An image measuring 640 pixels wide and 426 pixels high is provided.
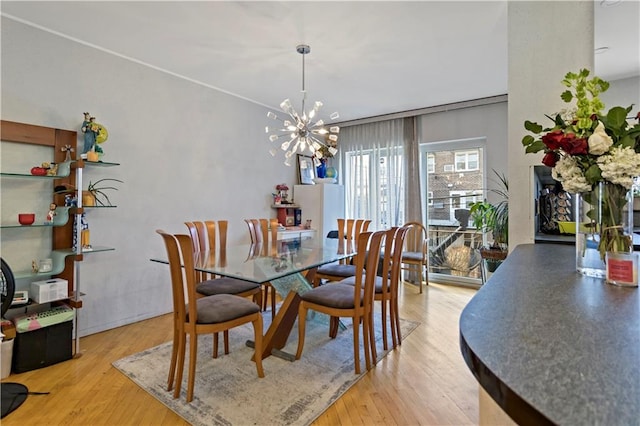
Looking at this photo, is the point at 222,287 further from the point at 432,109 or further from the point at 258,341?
the point at 432,109

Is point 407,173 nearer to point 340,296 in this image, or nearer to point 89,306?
point 340,296

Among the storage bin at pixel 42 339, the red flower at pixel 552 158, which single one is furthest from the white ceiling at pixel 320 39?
the storage bin at pixel 42 339

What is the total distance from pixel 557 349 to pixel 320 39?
2869 millimetres

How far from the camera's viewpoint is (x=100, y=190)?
3.05m

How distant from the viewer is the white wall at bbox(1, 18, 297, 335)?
2693 millimetres

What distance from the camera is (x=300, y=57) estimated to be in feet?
10.4

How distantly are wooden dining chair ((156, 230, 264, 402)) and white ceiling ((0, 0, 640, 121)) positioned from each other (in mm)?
1764

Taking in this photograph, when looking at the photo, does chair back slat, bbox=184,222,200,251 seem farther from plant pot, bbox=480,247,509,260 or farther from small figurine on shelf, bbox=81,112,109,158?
plant pot, bbox=480,247,509,260

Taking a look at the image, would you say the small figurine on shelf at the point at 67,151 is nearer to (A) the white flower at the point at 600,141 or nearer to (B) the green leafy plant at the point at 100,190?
(B) the green leafy plant at the point at 100,190

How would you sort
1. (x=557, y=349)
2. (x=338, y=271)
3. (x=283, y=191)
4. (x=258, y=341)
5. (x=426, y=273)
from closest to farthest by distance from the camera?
(x=557, y=349) < (x=258, y=341) < (x=338, y=271) < (x=426, y=273) < (x=283, y=191)

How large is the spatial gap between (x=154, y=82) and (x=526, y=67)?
3.36m

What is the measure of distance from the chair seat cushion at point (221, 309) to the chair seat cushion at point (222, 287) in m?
0.43

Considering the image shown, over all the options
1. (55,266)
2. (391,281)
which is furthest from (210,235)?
(391,281)

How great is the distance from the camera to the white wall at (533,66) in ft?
6.49
